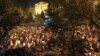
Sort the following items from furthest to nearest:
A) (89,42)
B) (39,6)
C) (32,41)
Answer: (39,6) → (32,41) → (89,42)

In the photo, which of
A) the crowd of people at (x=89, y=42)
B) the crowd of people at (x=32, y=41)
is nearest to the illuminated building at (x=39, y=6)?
the crowd of people at (x=32, y=41)

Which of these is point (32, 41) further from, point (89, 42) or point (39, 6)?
point (39, 6)

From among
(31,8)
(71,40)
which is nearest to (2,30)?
(71,40)

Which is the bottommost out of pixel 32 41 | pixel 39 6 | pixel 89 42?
pixel 39 6

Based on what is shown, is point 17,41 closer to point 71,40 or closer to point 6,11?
point 6,11

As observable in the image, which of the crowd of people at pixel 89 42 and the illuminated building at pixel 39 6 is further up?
the crowd of people at pixel 89 42

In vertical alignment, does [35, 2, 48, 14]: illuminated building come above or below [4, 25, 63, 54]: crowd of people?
below

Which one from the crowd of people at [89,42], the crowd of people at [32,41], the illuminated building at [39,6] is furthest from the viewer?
the illuminated building at [39,6]

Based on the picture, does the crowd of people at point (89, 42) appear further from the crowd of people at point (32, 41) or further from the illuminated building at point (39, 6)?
the illuminated building at point (39, 6)

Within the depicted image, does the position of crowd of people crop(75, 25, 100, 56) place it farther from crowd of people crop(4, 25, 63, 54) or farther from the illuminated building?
the illuminated building

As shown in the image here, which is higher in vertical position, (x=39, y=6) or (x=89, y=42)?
(x=89, y=42)

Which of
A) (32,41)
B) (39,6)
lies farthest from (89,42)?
(39,6)

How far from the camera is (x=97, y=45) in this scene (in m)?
22.8

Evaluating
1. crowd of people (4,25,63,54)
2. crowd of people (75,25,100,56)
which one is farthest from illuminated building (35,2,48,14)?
crowd of people (75,25,100,56)
